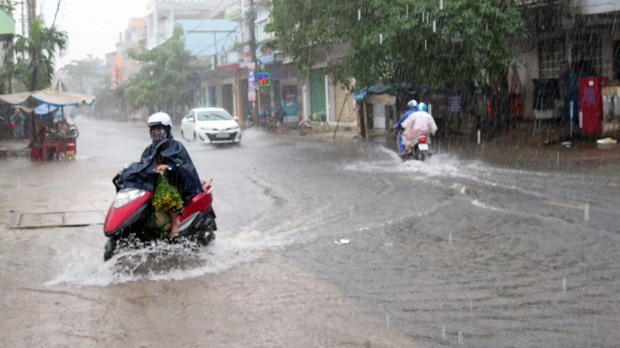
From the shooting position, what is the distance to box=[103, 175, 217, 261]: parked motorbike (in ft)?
22.1

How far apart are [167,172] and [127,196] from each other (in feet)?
1.67

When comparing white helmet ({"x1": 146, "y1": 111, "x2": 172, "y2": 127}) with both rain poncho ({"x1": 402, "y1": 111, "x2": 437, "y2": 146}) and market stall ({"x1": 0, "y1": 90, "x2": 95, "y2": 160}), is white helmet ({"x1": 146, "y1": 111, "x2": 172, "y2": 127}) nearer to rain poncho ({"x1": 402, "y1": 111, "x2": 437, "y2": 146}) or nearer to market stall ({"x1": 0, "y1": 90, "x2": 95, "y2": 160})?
rain poncho ({"x1": 402, "y1": 111, "x2": 437, "y2": 146})

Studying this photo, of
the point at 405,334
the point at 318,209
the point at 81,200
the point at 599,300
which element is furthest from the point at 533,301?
the point at 81,200

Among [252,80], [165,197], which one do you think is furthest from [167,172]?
[252,80]

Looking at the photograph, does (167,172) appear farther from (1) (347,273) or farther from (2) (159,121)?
(1) (347,273)

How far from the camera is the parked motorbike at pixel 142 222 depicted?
6.73m

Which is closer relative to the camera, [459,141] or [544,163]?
[544,163]

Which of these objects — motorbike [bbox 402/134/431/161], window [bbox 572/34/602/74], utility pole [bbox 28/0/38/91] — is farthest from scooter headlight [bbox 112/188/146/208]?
utility pole [bbox 28/0/38/91]

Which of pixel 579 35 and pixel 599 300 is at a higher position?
pixel 579 35

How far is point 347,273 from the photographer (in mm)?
6742

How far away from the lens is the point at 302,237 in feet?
28.2

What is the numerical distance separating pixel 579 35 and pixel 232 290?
60.4 ft

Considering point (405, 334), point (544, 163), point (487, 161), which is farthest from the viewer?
point (487, 161)

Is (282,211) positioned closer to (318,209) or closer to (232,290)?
(318,209)
